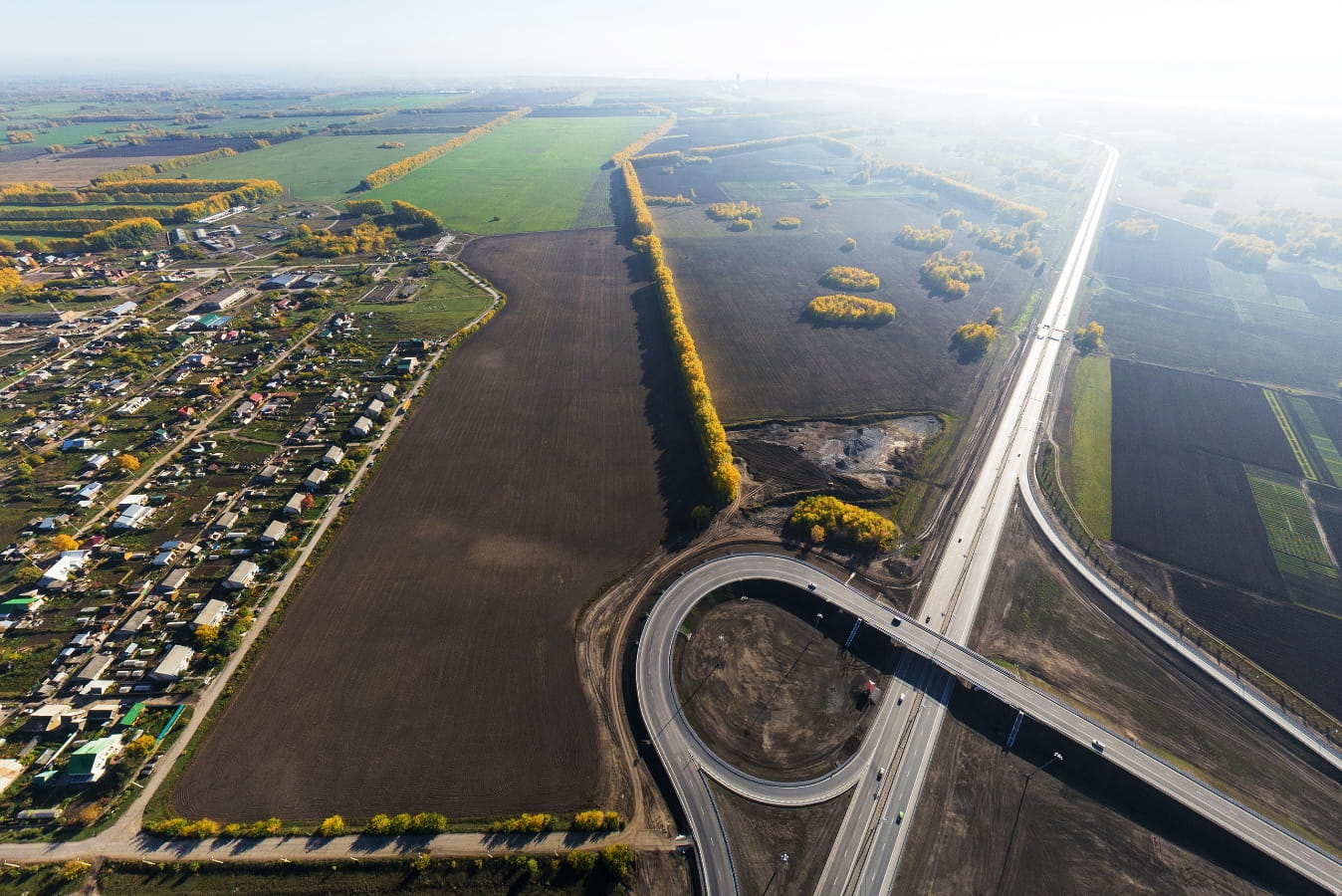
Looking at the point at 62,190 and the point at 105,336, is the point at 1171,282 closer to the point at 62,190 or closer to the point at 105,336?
the point at 105,336

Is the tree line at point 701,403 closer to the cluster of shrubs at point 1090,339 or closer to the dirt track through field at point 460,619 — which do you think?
the dirt track through field at point 460,619

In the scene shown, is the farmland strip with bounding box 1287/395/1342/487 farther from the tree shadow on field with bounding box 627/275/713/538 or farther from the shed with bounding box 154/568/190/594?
the shed with bounding box 154/568/190/594

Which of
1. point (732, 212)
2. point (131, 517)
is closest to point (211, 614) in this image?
point (131, 517)

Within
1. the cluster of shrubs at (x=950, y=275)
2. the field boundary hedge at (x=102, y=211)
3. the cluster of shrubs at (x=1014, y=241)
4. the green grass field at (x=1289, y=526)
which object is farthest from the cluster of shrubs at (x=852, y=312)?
the field boundary hedge at (x=102, y=211)

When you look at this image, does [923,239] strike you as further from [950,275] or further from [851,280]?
[851,280]

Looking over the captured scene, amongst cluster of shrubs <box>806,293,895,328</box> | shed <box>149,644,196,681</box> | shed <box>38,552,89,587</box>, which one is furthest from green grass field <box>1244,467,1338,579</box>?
shed <box>38,552,89,587</box>

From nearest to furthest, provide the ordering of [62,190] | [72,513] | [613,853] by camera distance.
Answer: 1. [613,853]
2. [72,513]
3. [62,190]

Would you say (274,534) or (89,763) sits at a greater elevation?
(274,534)

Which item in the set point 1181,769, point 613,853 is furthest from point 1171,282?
point 613,853
